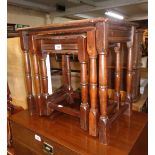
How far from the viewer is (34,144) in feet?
2.75

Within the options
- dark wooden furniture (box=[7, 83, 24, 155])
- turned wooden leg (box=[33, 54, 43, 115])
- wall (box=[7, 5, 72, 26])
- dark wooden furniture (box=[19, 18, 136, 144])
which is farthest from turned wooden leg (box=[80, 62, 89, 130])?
wall (box=[7, 5, 72, 26])

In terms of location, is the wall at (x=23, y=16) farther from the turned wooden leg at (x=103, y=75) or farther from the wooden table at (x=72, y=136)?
the turned wooden leg at (x=103, y=75)

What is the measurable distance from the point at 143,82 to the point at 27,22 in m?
2.74

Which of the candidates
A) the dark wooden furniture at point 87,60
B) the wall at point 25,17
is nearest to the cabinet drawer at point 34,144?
the dark wooden furniture at point 87,60

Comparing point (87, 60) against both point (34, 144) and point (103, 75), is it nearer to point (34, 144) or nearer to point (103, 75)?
point (103, 75)

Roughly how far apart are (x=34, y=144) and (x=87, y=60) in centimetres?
51

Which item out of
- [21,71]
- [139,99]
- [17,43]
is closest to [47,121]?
[21,71]

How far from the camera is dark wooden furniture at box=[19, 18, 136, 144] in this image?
62cm

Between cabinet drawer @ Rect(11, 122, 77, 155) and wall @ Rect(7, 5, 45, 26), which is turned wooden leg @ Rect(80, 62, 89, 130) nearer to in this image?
cabinet drawer @ Rect(11, 122, 77, 155)

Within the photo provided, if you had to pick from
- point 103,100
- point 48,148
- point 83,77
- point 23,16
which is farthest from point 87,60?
point 23,16

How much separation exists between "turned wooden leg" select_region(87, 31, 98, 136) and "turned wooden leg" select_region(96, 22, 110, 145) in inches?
1.1

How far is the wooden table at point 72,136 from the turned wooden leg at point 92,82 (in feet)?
0.19

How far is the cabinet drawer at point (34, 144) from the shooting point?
0.73m
